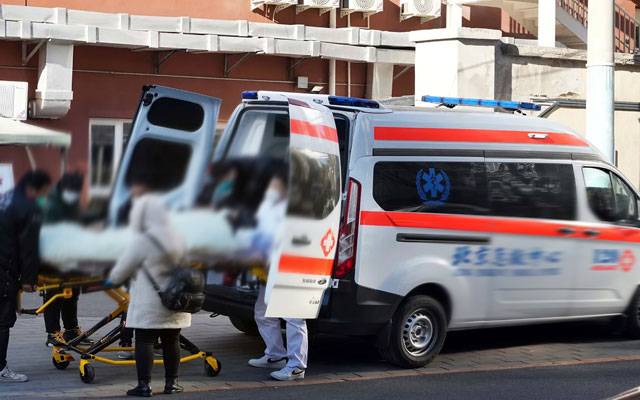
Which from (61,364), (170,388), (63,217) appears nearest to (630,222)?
(170,388)

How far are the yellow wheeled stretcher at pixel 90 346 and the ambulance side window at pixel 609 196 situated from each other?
4089 millimetres

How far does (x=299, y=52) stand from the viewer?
2309 centimetres

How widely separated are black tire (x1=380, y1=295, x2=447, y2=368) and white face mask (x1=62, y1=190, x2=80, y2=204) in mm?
3327

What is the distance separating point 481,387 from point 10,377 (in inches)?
150

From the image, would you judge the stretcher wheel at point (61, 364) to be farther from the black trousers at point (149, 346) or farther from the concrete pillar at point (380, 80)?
the concrete pillar at point (380, 80)

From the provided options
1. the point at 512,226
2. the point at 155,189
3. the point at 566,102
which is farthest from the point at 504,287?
the point at 566,102

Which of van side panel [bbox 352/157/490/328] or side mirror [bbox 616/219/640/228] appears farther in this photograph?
side mirror [bbox 616/219/640/228]

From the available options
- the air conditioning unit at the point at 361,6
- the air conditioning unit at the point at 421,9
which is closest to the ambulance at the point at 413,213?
the air conditioning unit at the point at 361,6

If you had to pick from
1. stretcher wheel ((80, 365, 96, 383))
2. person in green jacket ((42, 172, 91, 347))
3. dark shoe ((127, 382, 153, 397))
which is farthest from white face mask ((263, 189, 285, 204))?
stretcher wheel ((80, 365, 96, 383))

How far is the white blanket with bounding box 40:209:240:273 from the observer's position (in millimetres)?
8688

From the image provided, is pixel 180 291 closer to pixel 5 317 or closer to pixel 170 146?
pixel 170 146

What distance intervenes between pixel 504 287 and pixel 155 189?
3.81 meters

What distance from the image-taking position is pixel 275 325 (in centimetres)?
1070

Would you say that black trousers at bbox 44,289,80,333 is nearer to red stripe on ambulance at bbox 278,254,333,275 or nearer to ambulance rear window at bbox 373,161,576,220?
red stripe on ambulance at bbox 278,254,333,275
